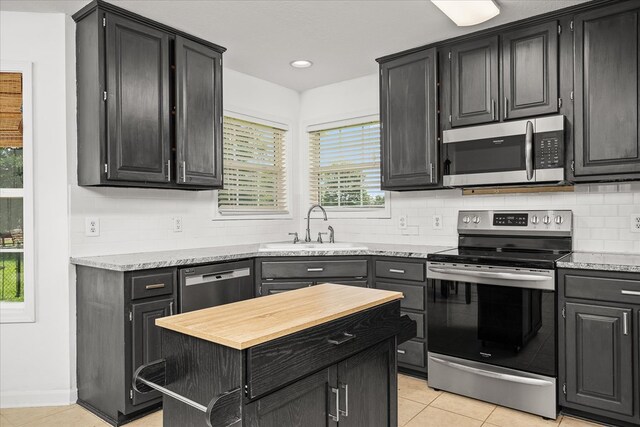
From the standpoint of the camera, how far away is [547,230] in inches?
127

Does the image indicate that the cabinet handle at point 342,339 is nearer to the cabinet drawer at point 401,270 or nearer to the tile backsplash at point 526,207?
the cabinet drawer at point 401,270

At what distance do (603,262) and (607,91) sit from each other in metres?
1.09

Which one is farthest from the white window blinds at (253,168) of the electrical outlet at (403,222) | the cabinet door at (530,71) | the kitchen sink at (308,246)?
the cabinet door at (530,71)

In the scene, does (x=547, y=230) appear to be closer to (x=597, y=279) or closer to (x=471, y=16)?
(x=597, y=279)

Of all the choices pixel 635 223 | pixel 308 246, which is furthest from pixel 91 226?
pixel 635 223

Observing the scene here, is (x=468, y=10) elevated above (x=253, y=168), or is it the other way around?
(x=468, y=10)

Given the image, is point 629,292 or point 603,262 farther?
point 603,262

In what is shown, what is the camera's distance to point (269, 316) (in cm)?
155

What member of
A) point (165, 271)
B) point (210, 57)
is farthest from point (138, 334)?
point (210, 57)

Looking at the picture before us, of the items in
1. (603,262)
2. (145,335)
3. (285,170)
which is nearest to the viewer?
(603,262)

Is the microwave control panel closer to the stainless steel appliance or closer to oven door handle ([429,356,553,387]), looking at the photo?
the stainless steel appliance

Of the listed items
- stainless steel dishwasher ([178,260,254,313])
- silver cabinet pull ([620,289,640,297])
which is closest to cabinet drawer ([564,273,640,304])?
silver cabinet pull ([620,289,640,297])

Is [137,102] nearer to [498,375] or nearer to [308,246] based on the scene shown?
[308,246]

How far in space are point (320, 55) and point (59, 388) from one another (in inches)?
125
